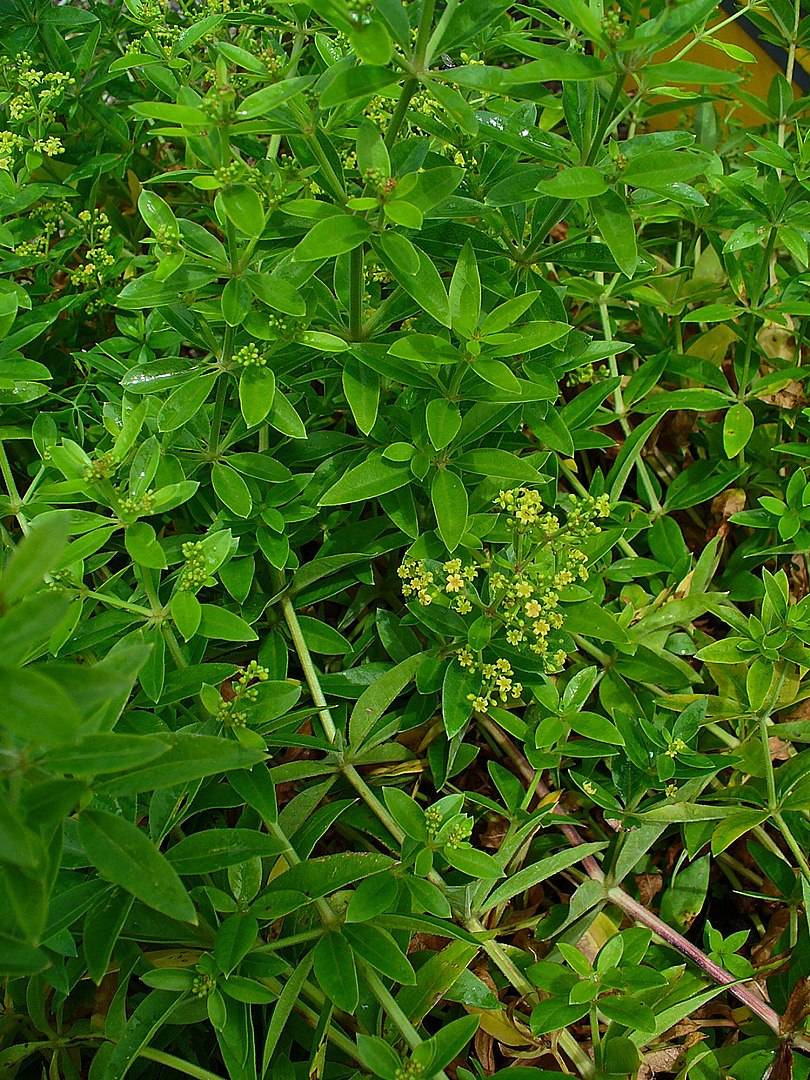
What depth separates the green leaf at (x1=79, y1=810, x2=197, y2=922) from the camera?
708 millimetres

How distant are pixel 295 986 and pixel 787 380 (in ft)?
3.40

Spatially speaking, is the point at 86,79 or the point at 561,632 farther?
the point at 86,79

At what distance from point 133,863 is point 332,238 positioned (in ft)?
1.96

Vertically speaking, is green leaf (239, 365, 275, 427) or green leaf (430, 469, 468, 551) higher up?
green leaf (239, 365, 275, 427)

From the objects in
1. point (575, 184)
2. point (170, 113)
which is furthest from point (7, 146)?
point (575, 184)

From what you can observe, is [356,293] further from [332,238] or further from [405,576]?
[405,576]

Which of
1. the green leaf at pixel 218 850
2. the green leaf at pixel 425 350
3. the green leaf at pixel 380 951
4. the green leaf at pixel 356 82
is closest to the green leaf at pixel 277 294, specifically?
the green leaf at pixel 425 350

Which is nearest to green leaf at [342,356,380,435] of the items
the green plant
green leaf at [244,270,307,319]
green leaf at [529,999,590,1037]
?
the green plant

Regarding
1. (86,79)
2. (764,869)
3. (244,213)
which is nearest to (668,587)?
(764,869)

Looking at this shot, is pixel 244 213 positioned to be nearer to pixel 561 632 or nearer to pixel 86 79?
pixel 561 632

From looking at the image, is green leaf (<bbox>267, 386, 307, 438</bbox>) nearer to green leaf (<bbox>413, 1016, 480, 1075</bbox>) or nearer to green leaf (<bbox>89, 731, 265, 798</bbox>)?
green leaf (<bbox>89, 731, 265, 798</bbox>)

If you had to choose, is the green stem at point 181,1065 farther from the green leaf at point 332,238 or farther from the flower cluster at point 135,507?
the green leaf at point 332,238

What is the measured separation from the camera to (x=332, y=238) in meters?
0.95

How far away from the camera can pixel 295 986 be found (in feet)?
3.22
